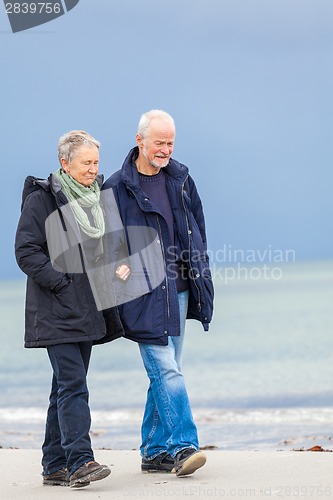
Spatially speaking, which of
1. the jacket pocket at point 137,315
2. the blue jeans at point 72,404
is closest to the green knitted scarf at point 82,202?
the jacket pocket at point 137,315

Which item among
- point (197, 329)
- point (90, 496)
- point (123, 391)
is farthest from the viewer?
point (197, 329)

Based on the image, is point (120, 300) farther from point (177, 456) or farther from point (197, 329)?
point (197, 329)

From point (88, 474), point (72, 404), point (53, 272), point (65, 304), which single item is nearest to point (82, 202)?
point (53, 272)

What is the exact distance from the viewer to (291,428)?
1005 cm

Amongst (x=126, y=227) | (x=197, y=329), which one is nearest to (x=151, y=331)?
(x=126, y=227)

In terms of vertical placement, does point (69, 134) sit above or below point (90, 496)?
above

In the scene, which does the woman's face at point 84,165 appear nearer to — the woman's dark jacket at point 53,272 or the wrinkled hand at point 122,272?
the woman's dark jacket at point 53,272

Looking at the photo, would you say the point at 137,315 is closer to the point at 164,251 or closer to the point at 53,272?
the point at 164,251

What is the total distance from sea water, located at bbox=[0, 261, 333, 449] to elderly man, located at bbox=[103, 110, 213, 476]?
2810 millimetres

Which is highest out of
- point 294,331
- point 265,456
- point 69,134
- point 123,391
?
point 69,134

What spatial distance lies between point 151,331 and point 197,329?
20.2m

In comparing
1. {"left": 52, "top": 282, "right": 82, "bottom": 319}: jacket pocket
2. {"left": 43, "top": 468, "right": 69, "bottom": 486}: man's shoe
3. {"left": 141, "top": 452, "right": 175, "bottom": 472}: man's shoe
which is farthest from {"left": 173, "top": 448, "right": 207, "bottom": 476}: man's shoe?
{"left": 52, "top": 282, "right": 82, "bottom": 319}: jacket pocket

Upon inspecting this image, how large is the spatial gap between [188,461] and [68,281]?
1081 mm

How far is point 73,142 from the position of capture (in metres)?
5.13
